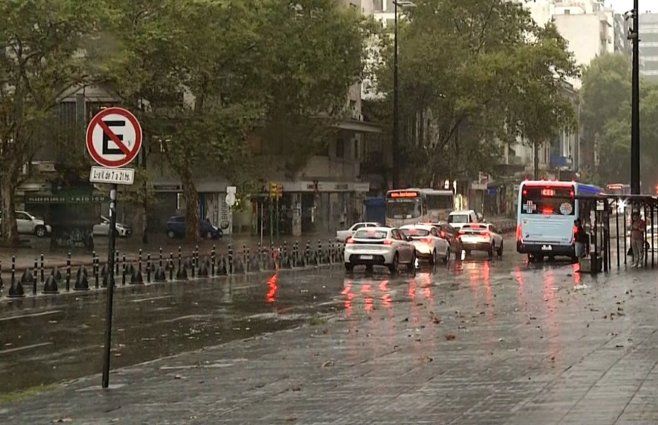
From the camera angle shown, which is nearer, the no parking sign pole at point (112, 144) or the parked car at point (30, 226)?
the no parking sign pole at point (112, 144)

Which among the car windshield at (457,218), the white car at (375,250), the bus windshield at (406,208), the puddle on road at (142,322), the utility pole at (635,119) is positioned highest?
the utility pole at (635,119)

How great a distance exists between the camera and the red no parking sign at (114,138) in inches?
471

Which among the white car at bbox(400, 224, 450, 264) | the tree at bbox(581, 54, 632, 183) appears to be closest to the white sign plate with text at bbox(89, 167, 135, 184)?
the white car at bbox(400, 224, 450, 264)

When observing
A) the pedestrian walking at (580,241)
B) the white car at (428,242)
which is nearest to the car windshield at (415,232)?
the white car at (428,242)

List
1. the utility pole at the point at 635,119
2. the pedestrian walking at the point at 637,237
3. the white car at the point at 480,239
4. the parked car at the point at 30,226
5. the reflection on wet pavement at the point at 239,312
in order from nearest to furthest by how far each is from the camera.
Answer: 1. the reflection on wet pavement at the point at 239,312
2. the utility pole at the point at 635,119
3. the pedestrian walking at the point at 637,237
4. the white car at the point at 480,239
5. the parked car at the point at 30,226

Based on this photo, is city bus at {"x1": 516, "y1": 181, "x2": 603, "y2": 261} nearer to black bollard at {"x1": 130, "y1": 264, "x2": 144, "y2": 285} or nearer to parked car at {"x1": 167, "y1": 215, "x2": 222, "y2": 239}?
black bollard at {"x1": 130, "y1": 264, "x2": 144, "y2": 285}

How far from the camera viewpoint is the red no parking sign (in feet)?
39.3

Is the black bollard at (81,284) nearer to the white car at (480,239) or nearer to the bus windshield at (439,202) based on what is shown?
the white car at (480,239)

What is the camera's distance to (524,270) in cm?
3625

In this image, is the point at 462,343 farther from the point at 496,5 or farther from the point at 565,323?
the point at 496,5

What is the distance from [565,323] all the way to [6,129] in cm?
3348

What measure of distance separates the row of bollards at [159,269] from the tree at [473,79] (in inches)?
939

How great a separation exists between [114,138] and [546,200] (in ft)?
112

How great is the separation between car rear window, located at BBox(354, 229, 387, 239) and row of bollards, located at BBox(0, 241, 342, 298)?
145 inches
